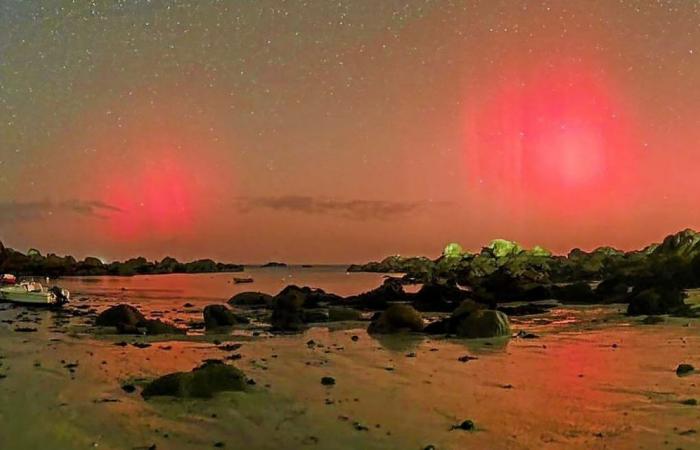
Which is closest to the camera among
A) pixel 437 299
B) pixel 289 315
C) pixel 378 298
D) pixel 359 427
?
pixel 359 427

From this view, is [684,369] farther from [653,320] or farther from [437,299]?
[437,299]

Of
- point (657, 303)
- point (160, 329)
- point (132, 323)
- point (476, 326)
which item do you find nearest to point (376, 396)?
point (476, 326)

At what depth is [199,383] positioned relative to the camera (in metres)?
14.8

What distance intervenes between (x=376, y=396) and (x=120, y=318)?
1963 centimetres

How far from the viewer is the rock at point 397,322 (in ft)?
92.5

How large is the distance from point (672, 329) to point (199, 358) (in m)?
16.6

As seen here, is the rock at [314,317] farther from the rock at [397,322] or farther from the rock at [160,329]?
the rock at [160,329]

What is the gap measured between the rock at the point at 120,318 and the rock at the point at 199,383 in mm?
16474

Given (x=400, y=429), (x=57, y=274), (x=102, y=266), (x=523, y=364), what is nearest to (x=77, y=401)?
(x=400, y=429)

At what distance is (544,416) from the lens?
12281 mm

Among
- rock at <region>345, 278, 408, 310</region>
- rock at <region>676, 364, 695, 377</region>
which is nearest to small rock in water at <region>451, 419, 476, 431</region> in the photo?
rock at <region>676, 364, 695, 377</region>

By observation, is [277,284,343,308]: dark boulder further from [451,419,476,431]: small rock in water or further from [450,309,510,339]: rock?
[451,419,476,431]: small rock in water

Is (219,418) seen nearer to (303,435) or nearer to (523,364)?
(303,435)

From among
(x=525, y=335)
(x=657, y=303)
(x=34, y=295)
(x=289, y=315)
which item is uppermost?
(x=34, y=295)
